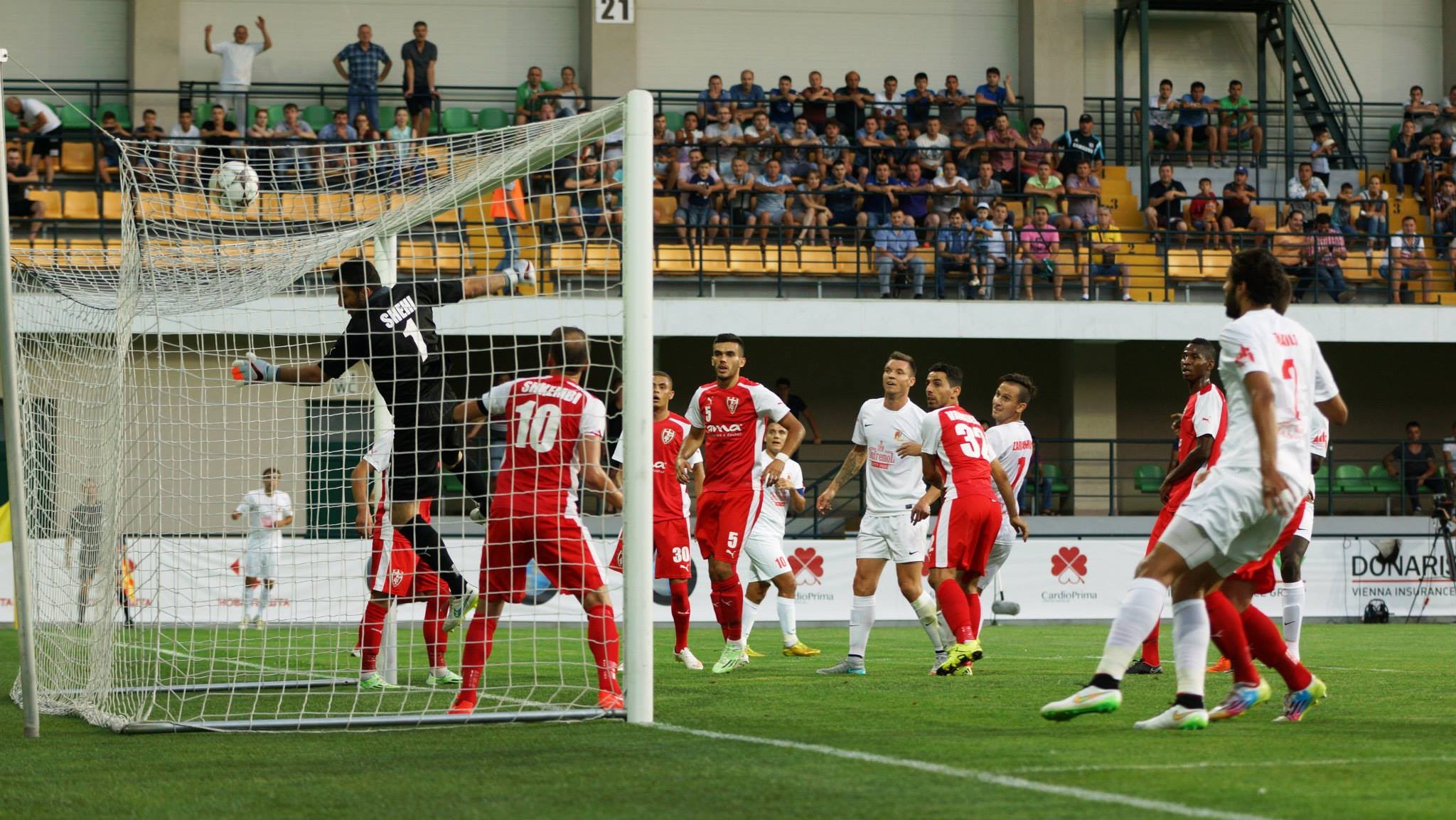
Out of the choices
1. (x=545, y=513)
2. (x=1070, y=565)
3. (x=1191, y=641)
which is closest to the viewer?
(x=1191, y=641)

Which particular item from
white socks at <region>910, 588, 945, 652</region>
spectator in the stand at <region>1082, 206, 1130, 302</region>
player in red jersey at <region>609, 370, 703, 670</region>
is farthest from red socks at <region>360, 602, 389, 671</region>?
spectator in the stand at <region>1082, 206, 1130, 302</region>

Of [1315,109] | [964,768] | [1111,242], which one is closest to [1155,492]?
[1111,242]

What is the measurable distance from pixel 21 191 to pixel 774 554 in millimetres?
15011

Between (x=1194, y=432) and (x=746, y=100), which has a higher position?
(x=746, y=100)

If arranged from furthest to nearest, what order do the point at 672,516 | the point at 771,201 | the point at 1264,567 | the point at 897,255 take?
A: the point at 771,201 < the point at 897,255 < the point at 672,516 < the point at 1264,567

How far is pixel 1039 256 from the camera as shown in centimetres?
2491

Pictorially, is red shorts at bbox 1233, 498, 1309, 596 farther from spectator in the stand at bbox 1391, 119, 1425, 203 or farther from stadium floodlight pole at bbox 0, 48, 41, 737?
spectator in the stand at bbox 1391, 119, 1425, 203

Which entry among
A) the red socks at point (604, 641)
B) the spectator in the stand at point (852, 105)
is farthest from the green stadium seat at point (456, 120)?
the red socks at point (604, 641)

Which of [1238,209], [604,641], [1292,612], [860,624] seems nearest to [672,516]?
[860,624]

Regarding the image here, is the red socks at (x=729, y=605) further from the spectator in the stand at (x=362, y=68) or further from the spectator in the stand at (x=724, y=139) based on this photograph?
the spectator in the stand at (x=362, y=68)

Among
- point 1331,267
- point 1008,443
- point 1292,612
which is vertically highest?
point 1331,267

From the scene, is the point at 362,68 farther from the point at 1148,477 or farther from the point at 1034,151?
the point at 1148,477

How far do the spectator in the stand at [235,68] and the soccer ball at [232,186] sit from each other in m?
17.5

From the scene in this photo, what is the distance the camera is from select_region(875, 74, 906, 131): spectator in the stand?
27000 millimetres
